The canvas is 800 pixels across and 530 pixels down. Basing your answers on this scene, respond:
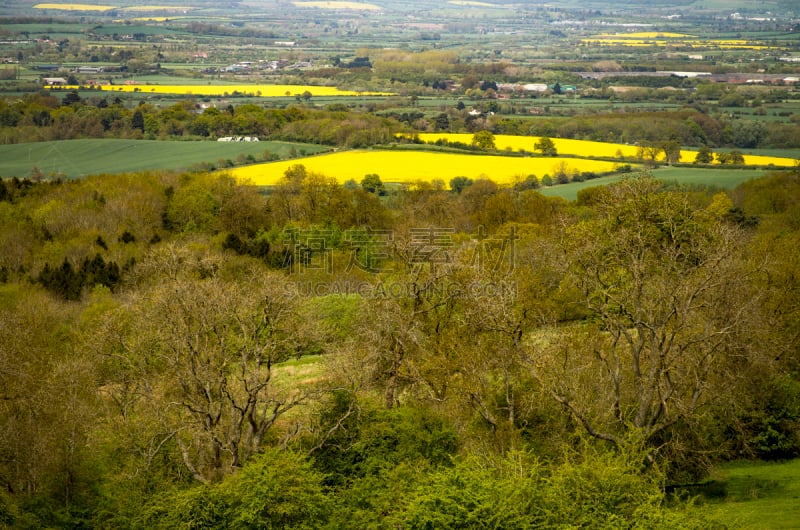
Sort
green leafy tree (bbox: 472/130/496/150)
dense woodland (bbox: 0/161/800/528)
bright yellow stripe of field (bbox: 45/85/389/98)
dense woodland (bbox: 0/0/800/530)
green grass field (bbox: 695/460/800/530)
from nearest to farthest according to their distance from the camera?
dense woodland (bbox: 0/161/800/528) → dense woodland (bbox: 0/0/800/530) → green grass field (bbox: 695/460/800/530) → green leafy tree (bbox: 472/130/496/150) → bright yellow stripe of field (bbox: 45/85/389/98)

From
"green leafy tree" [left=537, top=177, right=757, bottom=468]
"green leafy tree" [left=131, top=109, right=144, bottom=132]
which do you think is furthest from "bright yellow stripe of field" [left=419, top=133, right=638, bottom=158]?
"green leafy tree" [left=537, top=177, right=757, bottom=468]

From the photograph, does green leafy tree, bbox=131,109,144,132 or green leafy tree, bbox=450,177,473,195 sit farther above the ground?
green leafy tree, bbox=131,109,144,132

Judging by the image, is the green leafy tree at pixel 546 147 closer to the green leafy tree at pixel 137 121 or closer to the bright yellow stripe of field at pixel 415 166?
the bright yellow stripe of field at pixel 415 166

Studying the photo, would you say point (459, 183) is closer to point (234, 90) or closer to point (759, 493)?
point (759, 493)

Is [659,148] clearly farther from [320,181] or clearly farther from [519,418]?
[519,418]

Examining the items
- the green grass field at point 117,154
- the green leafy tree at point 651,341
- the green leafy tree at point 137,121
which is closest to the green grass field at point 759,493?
the green leafy tree at point 651,341

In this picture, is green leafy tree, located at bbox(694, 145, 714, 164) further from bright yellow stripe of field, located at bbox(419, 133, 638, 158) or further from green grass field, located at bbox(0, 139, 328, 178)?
green grass field, located at bbox(0, 139, 328, 178)
